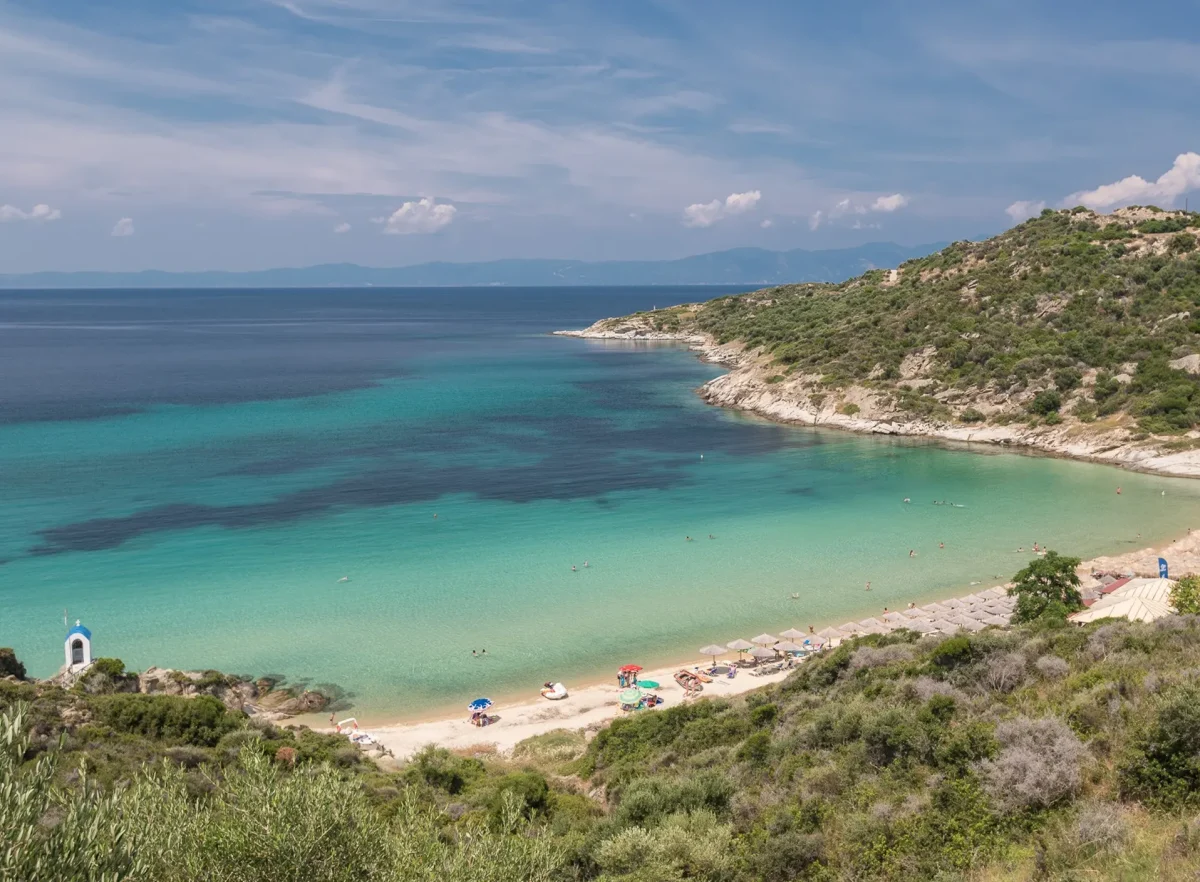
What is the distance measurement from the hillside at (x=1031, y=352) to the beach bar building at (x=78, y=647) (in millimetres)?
55859

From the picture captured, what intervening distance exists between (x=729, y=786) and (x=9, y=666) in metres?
→ 20.1

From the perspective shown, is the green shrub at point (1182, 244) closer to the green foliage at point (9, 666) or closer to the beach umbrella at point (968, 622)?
the beach umbrella at point (968, 622)

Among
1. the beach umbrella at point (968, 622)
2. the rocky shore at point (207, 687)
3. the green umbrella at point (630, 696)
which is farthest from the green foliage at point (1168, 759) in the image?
the rocky shore at point (207, 687)

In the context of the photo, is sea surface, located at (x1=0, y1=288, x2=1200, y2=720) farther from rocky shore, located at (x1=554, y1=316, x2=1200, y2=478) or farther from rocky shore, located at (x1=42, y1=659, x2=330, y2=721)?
rocky shore, located at (x1=554, y1=316, x2=1200, y2=478)

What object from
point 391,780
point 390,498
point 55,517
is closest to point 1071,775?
point 391,780

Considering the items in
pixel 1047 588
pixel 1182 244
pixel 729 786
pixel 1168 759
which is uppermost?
pixel 1182 244

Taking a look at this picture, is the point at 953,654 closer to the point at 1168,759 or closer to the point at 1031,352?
the point at 1168,759

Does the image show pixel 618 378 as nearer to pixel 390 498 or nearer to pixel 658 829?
pixel 390 498

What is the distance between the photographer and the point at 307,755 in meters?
16.9

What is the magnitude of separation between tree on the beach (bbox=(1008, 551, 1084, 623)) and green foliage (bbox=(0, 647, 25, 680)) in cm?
2920

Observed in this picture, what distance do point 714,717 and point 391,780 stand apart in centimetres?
755

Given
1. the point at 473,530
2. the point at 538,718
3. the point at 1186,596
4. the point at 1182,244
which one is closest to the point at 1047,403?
the point at 1182,244

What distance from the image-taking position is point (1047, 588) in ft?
83.7

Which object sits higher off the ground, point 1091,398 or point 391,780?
point 1091,398
